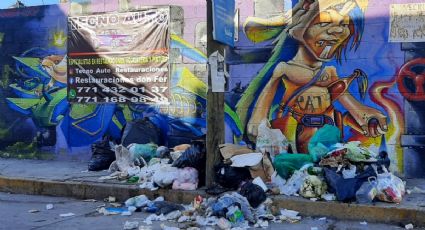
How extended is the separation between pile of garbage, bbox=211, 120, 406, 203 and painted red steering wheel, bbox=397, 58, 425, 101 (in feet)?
3.33

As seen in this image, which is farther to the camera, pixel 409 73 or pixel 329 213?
pixel 409 73

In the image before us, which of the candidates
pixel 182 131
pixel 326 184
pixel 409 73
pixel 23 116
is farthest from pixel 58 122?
pixel 409 73

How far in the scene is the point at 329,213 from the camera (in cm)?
694

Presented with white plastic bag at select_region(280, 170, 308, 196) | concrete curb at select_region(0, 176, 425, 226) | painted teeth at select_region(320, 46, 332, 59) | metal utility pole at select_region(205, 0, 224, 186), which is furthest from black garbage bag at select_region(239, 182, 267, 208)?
painted teeth at select_region(320, 46, 332, 59)

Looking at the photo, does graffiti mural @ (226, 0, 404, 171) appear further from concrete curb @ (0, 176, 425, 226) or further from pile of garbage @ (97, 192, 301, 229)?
pile of garbage @ (97, 192, 301, 229)

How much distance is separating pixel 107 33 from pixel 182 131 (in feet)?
8.37

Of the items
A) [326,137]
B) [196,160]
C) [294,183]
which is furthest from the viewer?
[326,137]

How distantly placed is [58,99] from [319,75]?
5574mm

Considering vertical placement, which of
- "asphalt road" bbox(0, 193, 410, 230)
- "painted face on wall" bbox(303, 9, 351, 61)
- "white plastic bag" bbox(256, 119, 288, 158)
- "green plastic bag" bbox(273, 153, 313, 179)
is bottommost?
"asphalt road" bbox(0, 193, 410, 230)

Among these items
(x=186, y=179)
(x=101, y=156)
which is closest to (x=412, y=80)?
(x=186, y=179)

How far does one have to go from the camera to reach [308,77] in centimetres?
881

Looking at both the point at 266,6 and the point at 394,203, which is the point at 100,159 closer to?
the point at 266,6

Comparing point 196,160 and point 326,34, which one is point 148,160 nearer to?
point 196,160

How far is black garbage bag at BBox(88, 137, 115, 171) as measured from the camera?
385 inches
